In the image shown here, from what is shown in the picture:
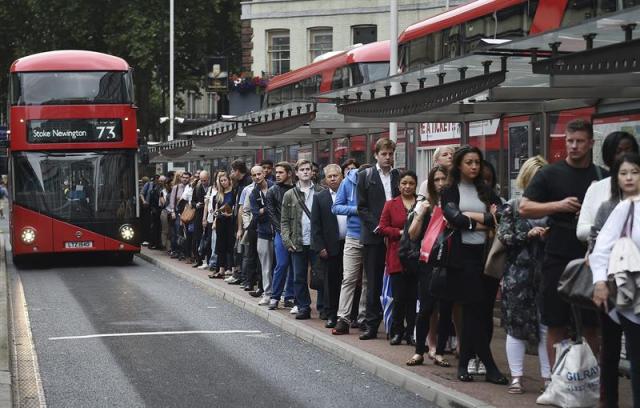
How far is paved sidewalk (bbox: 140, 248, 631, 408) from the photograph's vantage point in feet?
29.1

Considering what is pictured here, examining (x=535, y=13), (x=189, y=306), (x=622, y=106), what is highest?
(x=535, y=13)

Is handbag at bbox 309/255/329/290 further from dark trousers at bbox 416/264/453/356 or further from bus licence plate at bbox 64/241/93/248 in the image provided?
bus licence plate at bbox 64/241/93/248

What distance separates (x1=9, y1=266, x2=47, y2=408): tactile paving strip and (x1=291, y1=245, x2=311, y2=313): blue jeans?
10.1 feet

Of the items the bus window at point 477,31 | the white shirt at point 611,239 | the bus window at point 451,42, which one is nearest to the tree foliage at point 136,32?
the bus window at point 451,42

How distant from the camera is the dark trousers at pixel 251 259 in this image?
1780cm

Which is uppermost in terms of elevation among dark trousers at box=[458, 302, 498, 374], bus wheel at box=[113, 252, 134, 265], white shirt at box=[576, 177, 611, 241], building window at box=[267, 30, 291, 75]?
building window at box=[267, 30, 291, 75]

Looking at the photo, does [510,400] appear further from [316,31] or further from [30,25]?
[30,25]

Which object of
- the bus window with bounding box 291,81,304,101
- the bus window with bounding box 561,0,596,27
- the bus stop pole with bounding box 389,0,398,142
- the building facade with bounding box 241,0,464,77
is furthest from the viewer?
the building facade with bounding box 241,0,464,77

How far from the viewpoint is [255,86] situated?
167ft

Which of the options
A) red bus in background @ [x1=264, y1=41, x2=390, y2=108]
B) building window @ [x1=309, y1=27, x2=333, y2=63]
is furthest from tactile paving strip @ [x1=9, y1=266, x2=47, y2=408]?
building window @ [x1=309, y1=27, x2=333, y2=63]

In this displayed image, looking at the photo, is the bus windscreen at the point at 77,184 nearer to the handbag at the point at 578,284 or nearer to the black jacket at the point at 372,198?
the black jacket at the point at 372,198

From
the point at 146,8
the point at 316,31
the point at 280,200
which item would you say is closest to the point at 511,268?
the point at 280,200

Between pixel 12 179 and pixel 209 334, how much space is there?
11.7 m

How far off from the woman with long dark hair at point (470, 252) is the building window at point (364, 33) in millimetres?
37401
